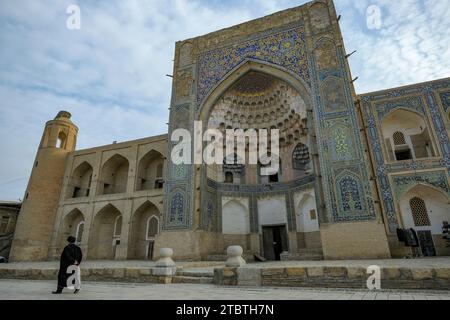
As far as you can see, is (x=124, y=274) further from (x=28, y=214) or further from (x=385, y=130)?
(x=28, y=214)

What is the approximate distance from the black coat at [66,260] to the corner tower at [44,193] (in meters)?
14.9

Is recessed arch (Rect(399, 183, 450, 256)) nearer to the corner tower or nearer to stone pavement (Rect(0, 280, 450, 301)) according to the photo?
stone pavement (Rect(0, 280, 450, 301))

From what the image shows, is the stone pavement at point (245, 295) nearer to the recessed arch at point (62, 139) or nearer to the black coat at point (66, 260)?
the black coat at point (66, 260)

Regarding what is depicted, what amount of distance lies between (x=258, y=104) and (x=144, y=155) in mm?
7585

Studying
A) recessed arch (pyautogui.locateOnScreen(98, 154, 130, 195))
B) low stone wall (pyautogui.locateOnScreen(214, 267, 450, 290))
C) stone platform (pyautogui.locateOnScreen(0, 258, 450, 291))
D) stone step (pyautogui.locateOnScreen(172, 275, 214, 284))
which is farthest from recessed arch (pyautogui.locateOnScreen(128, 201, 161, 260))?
low stone wall (pyautogui.locateOnScreen(214, 267, 450, 290))

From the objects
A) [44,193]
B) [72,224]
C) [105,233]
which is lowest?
[105,233]

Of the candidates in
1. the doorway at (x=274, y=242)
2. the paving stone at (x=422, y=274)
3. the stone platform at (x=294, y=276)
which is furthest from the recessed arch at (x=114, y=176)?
the paving stone at (x=422, y=274)

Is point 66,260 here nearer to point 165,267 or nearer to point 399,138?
point 165,267

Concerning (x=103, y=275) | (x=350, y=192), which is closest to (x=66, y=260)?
(x=103, y=275)

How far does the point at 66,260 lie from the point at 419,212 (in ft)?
39.9

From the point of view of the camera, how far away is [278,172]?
15.4 metres

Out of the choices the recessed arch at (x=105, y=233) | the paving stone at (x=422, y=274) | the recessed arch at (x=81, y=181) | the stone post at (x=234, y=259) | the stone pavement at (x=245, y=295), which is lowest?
the stone pavement at (x=245, y=295)

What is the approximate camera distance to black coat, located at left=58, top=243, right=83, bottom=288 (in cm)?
438

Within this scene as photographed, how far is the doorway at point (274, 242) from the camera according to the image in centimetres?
1390
